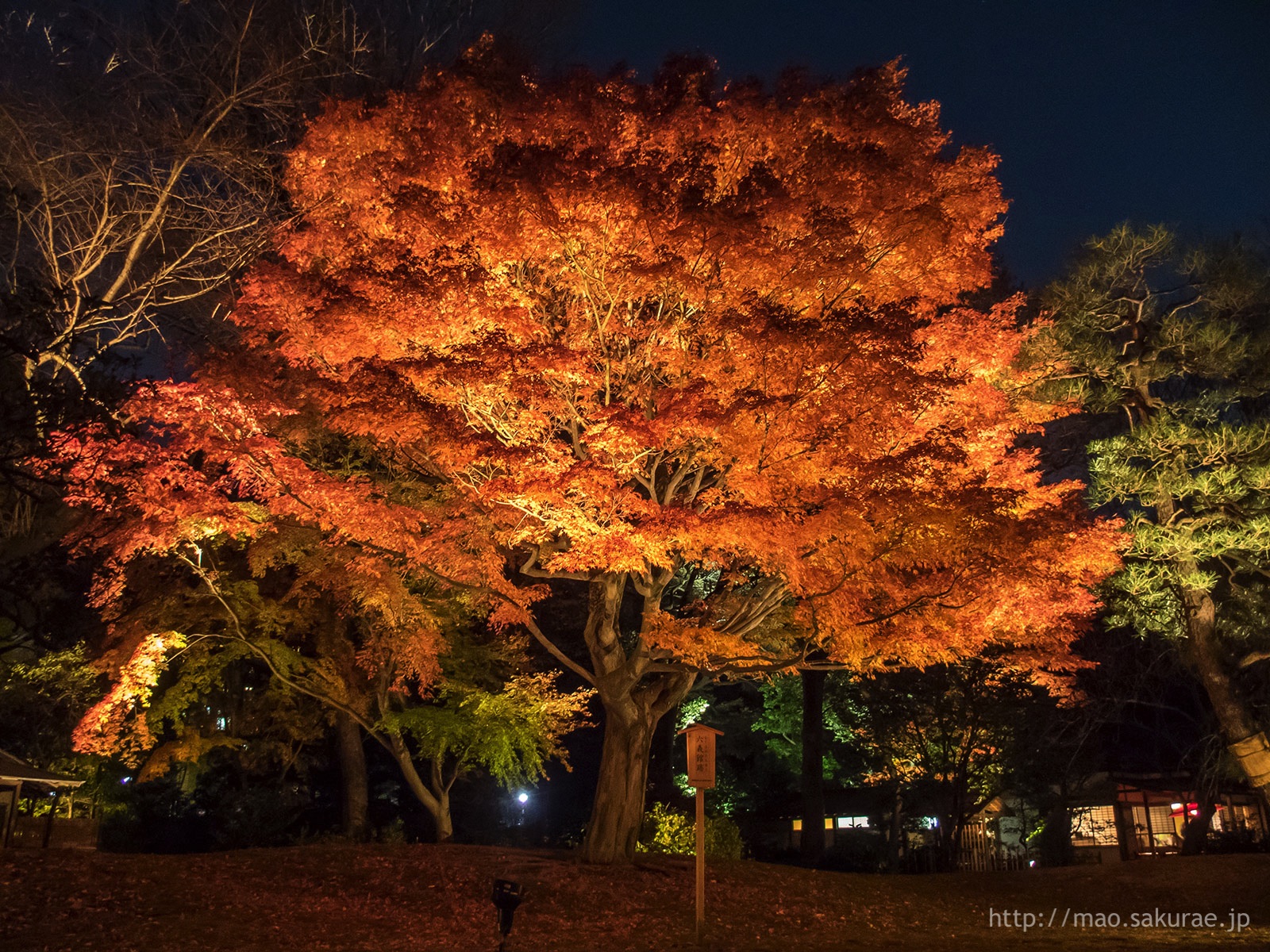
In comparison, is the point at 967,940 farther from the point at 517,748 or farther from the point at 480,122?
the point at 480,122

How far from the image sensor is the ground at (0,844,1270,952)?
9.67m

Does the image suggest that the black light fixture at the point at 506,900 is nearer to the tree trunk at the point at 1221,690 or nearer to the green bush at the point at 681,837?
the green bush at the point at 681,837

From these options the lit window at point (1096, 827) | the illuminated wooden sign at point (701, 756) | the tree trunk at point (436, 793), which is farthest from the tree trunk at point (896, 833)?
the illuminated wooden sign at point (701, 756)

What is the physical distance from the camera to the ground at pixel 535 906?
9.67 metres

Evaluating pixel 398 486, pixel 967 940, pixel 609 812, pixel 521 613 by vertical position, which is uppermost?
pixel 398 486

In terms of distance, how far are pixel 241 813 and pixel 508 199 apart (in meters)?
17.2

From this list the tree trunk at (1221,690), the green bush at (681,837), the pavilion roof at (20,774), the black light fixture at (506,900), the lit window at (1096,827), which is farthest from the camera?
the lit window at (1096,827)

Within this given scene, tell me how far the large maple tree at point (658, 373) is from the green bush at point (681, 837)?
2825 mm

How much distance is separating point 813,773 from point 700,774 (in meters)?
14.6

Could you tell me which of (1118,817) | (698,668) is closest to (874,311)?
(698,668)

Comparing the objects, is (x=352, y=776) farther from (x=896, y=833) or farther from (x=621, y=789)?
(x=896, y=833)

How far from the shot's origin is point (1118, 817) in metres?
28.8

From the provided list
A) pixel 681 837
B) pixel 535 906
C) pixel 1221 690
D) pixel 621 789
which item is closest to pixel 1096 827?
pixel 1221 690

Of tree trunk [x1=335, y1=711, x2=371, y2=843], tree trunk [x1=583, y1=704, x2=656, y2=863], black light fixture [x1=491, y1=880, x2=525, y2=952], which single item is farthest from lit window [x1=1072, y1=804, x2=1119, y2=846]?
black light fixture [x1=491, y1=880, x2=525, y2=952]
